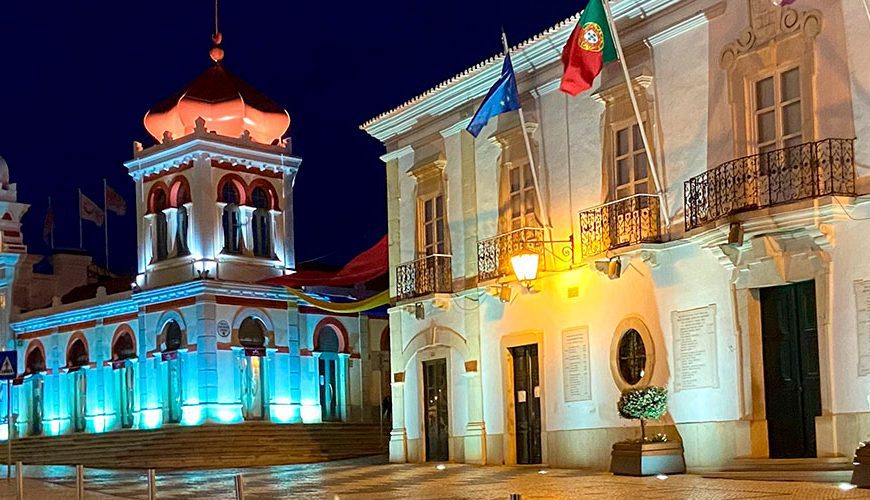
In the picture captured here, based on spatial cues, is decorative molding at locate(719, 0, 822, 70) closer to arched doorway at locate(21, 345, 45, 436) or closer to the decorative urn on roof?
the decorative urn on roof

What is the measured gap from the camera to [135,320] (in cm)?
3869

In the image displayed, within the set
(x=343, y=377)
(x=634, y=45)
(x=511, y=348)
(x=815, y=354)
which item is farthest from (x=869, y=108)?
(x=343, y=377)

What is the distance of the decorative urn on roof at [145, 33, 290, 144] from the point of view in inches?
1494

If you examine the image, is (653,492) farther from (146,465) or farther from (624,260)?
(146,465)

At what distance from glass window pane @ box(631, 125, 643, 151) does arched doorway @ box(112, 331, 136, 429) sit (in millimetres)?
22309

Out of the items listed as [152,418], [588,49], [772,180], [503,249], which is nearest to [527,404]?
[503,249]

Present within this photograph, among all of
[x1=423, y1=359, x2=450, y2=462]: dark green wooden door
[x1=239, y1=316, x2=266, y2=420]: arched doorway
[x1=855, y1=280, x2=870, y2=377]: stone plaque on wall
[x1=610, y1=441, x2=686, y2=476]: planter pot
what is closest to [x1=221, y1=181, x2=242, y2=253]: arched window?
[x1=239, y1=316, x2=266, y2=420]: arched doorway

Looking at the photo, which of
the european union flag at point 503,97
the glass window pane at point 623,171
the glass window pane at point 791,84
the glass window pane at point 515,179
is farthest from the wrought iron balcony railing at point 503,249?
the glass window pane at point 791,84

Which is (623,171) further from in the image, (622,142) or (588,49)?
(588,49)

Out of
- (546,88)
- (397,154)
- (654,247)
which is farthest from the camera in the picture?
(397,154)

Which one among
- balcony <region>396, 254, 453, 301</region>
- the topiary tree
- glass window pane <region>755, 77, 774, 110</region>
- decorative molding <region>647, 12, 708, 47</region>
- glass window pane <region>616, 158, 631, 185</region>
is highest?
decorative molding <region>647, 12, 708, 47</region>

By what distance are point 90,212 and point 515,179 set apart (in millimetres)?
24124

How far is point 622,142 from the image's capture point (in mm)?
21062

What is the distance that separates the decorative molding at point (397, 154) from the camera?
27.1 metres
